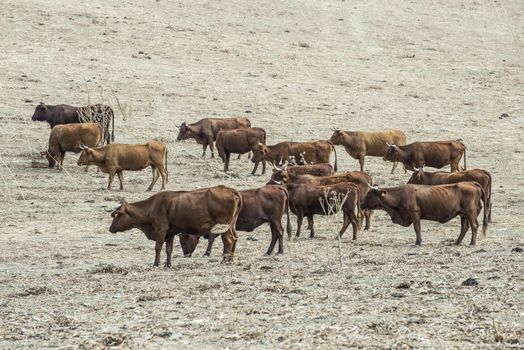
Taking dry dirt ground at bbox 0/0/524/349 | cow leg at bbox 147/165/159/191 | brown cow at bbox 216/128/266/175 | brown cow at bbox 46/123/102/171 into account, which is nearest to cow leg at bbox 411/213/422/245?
dry dirt ground at bbox 0/0/524/349

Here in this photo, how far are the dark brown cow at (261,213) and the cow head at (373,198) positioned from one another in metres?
2.09

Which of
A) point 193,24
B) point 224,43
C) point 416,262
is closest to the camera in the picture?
point 416,262

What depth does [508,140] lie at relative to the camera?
29344 millimetres

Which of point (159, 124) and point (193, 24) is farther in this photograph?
point (193, 24)

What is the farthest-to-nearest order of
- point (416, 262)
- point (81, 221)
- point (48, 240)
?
point (81, 221) < point (48, 240) < point (416, 262)

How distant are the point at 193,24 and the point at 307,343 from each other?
34.1 meters

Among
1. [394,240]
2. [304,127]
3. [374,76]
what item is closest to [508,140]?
[304,127]

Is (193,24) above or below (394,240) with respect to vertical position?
above

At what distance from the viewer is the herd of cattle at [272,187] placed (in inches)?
571

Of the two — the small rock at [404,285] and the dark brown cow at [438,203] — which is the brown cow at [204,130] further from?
the small rock at [404,285]

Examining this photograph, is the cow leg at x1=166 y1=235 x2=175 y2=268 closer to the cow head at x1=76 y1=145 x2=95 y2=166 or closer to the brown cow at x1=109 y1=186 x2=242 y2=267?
the brown cow at x1=109 y1=186 x2=242 y2=267

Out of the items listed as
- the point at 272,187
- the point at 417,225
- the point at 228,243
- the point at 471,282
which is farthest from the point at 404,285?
the point at 417,225

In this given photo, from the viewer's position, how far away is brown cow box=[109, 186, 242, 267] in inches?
566

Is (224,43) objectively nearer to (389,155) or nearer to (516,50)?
(516,50)
